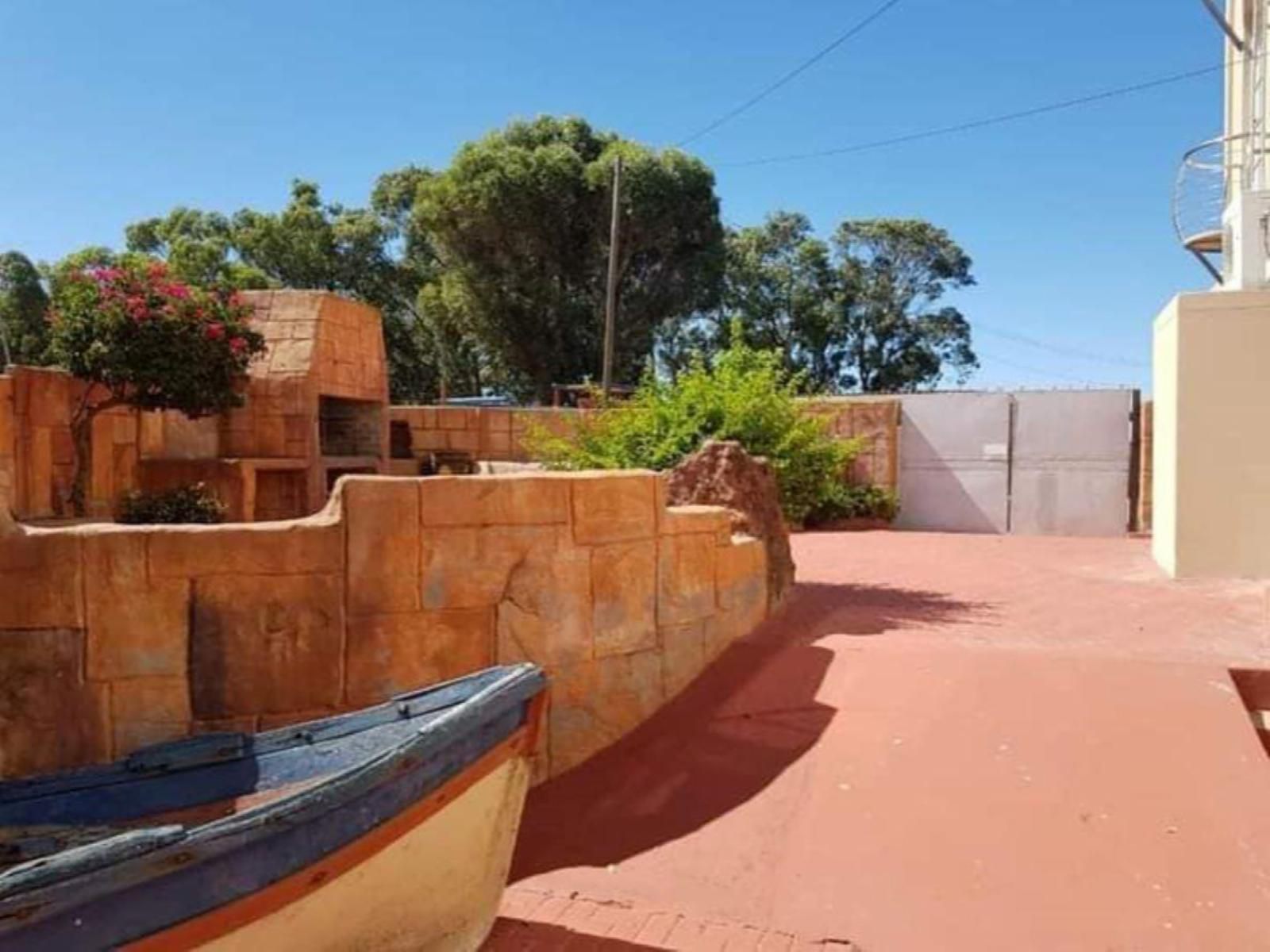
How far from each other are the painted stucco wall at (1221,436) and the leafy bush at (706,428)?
126 inches

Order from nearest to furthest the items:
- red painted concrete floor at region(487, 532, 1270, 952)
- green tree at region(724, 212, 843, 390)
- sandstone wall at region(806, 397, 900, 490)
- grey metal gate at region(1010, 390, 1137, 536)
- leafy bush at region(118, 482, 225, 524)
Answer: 1. red painted concrete floor at region(487, 532, 1270, 952)
2. leafy bush at region(118, 482, 225, 524)
3. grey metal gate at region(1010, 390, 1137, 536)
4. sandstone wall at region(806, 397, 900, 490)
5. green tree at region(724, 212, 843, 390)

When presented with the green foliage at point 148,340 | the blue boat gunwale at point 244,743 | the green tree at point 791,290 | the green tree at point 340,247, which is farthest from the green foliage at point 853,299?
the blue boat gunwale at point 244,743

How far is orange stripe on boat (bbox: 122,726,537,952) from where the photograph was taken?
246 cm

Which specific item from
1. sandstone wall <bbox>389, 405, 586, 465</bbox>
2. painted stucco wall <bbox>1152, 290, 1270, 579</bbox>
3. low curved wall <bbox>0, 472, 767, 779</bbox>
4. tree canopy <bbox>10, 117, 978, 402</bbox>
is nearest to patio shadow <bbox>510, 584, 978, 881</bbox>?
low curved wall <bbox>0, 472, 767, 779</bbox>

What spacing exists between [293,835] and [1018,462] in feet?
42.0

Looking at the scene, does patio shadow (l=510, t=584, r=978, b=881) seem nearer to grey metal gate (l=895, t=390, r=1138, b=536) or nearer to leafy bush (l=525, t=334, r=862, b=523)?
leafy bush (l=525, t=334, r=862, b=523)

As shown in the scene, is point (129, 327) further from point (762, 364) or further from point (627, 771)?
point (627, 771)

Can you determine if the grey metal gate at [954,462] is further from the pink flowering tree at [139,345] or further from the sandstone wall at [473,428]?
the pink flowering tree at [139,345]

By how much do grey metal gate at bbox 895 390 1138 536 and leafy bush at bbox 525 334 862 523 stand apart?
600 centimetres

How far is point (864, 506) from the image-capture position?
14.0 meters

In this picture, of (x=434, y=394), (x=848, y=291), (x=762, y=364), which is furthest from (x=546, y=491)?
(x=848, y=291)

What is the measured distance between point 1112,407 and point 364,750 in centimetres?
1234

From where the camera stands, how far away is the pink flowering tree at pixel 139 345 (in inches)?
390

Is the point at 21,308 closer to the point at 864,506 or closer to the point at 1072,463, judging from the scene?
the point at 864,506
